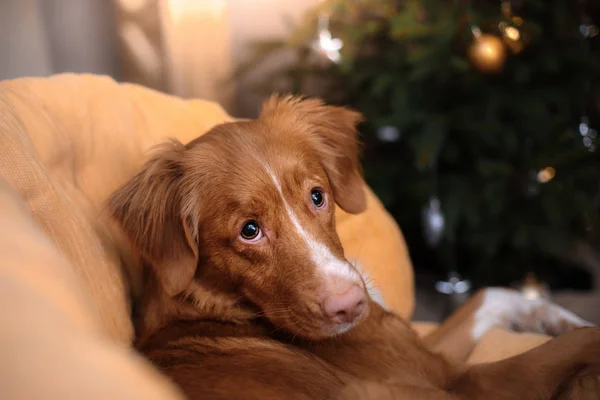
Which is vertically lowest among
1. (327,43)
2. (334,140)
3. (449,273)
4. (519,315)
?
(449,273)

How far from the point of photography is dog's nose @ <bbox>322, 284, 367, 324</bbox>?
5.54 ft

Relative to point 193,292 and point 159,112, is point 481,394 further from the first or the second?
point 159,112

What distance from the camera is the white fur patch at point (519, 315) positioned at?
8.17ft

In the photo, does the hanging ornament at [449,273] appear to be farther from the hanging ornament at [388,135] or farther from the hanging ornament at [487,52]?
the hanging ornament at [487,52]

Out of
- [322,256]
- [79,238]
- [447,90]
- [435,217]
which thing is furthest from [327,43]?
[79,238]

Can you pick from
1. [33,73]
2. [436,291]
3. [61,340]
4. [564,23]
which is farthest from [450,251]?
[61,340]

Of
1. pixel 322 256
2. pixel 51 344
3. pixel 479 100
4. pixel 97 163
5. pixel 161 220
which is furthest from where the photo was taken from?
pixel 479 100

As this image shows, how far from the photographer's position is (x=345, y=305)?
1686mm

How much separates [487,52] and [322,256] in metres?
1.97

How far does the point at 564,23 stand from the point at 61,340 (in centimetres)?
338

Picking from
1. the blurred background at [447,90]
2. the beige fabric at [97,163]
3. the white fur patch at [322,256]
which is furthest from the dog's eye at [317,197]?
the blurred background at [447,90]

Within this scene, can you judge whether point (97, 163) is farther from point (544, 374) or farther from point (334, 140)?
point (544, 374)

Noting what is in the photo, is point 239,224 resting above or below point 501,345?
above

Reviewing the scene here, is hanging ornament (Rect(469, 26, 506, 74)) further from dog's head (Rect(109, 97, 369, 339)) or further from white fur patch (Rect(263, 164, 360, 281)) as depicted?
white fur patch (Rect(263, 164, 360, 281))
